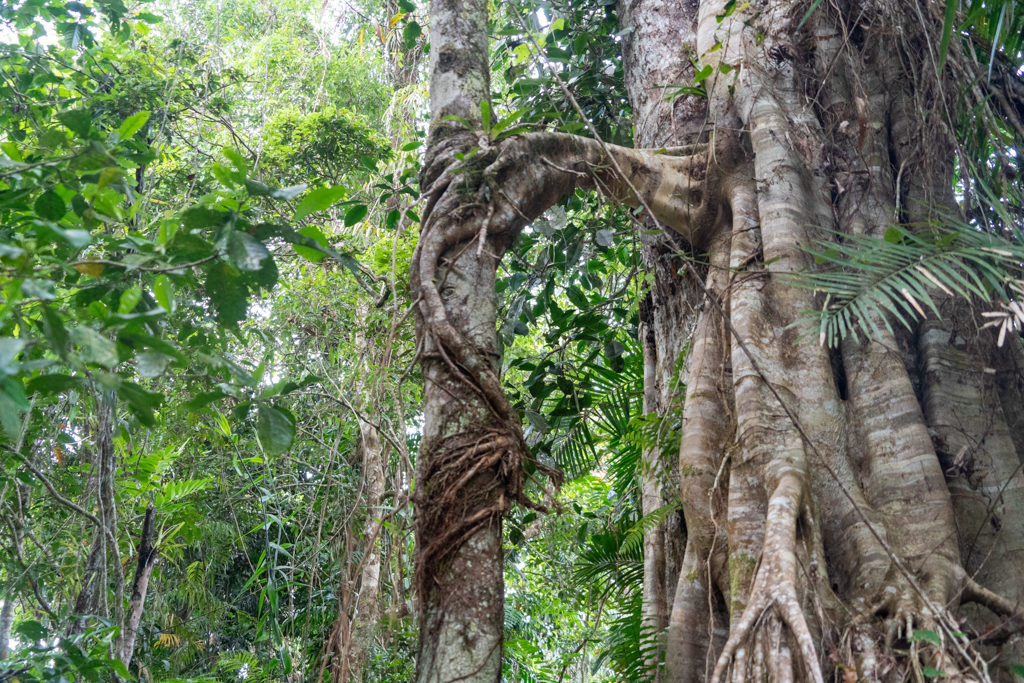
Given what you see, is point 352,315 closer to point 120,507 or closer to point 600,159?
point 120,507

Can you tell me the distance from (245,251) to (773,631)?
4.23 feet

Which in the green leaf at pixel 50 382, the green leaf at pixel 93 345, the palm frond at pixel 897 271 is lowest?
the green leaf at pixel 93 345

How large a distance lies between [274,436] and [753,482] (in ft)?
4.05

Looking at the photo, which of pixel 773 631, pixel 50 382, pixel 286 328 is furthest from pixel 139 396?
pixel 286 328

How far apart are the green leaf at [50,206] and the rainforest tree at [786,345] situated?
864mm

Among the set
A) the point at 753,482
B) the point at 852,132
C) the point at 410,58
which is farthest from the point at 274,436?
the point at 410,58

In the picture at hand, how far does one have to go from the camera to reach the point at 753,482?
201cm

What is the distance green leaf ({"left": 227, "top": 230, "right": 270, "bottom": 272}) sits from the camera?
1351mm

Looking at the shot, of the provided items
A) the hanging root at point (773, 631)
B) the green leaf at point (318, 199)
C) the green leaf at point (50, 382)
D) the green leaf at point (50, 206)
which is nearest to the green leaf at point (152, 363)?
the green leaf at point (50, 382)

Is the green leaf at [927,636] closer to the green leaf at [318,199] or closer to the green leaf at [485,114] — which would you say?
the green leaf at [318,199]

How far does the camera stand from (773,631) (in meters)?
1.64

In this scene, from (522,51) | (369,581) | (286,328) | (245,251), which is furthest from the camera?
(369,581)

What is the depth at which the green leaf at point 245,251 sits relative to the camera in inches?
53.2

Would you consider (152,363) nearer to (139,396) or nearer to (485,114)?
(139,396)
